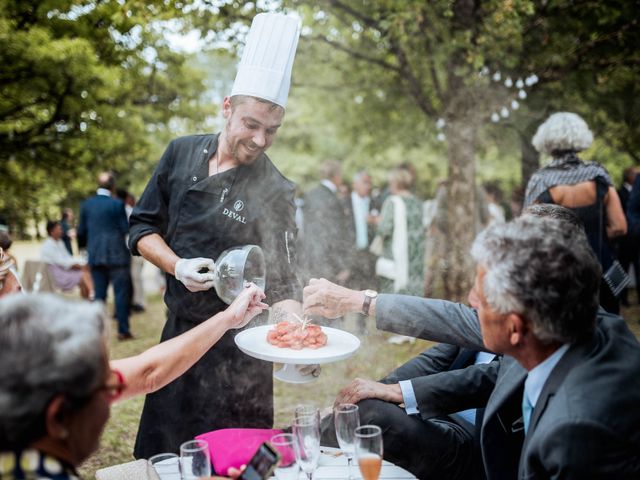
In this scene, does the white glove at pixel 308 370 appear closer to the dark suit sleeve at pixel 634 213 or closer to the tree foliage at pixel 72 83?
the tree foliage at pixel 72 83

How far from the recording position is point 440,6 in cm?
682

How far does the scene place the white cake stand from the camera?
2.26 metres

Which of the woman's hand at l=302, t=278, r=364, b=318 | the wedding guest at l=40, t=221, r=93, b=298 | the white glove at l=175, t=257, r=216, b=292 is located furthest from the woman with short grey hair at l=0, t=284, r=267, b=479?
the wedding guest at l=40, t=221, r=93, b=298

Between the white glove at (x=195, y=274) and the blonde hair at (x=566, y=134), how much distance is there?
3.51m

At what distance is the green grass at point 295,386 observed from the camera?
4.82m

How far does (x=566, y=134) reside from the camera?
15.6 ft

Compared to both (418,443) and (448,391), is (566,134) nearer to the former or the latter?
(448,391)

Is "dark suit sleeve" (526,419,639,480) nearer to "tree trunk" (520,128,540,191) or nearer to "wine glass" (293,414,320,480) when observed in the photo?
"wine glass" (293,414,320,480)

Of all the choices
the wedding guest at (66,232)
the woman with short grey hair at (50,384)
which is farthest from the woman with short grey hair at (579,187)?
the wedding guest at (66,232)

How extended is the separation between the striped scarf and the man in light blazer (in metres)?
3.07

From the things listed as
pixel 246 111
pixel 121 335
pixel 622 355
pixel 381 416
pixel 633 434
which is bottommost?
pixel 121 335

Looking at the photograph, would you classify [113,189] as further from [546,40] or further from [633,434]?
[633,434]

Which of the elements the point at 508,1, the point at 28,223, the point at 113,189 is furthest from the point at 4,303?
the point at 28,223

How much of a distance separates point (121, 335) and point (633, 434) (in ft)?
25.5
